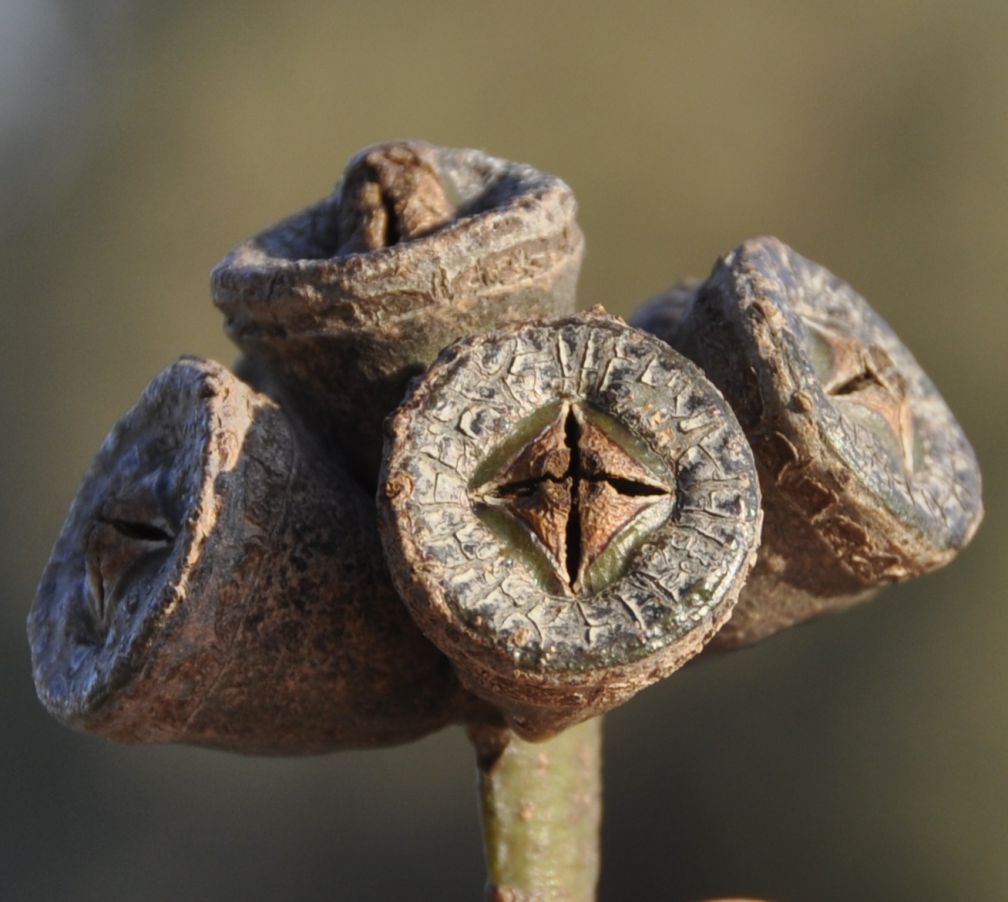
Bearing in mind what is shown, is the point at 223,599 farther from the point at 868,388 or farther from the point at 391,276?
the point at 868,388

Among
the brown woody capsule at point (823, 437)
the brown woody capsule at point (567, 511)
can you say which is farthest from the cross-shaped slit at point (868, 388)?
the brown woody capsule at point (567, 511)

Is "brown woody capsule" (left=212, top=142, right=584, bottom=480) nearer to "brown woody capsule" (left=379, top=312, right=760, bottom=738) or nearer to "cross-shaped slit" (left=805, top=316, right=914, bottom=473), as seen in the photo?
"brown woody capsule" (left=379, top=312, right=760, bottom=738)

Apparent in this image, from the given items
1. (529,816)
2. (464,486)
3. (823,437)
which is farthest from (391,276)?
(529,816)

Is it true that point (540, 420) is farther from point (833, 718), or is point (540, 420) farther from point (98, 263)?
point (98, 263)

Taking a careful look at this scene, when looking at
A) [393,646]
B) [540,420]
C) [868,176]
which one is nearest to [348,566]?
Answer: [393,646]

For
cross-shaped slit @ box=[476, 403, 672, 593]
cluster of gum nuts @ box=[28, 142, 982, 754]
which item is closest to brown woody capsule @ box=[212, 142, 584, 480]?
cluster of gum nuts @ box=[28, 142, 982, 754]
